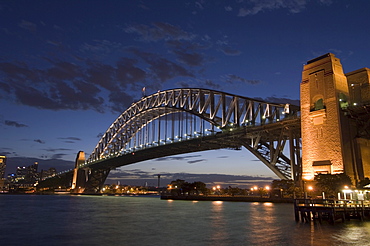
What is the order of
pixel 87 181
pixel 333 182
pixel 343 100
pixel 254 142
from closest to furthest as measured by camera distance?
pixel 333 182 < pixel 343 100 < pixel 254 142 < pixel 87 181

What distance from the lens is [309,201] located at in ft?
90.6

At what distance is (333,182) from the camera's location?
31.0 m

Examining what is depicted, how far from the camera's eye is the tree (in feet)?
101

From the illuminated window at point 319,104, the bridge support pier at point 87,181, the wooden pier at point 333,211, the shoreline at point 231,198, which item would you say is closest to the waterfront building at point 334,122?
the illuminated window at point 319,104

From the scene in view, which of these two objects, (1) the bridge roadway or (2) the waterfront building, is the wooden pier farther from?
(1) the bridge roadway

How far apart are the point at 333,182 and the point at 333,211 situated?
7.41m

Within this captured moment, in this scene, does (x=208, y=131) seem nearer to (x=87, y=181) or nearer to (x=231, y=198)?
(x=231, y=198)

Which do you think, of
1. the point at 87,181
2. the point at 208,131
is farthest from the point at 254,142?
the point at 87,181

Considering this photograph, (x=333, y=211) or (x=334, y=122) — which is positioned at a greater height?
(x=334, y=122)

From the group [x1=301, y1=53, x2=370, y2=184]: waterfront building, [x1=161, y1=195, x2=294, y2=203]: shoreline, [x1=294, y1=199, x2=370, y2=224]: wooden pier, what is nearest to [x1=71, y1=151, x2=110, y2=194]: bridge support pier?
[x1=161, y1=195, x2=294, y2=203]: shoreline

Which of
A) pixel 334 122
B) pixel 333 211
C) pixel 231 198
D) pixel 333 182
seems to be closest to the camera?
pixel 333 211

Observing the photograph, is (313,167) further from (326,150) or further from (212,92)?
(212,92)

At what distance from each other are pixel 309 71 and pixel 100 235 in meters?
28.5

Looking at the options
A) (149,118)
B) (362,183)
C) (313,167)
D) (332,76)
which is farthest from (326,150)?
(149,118)
